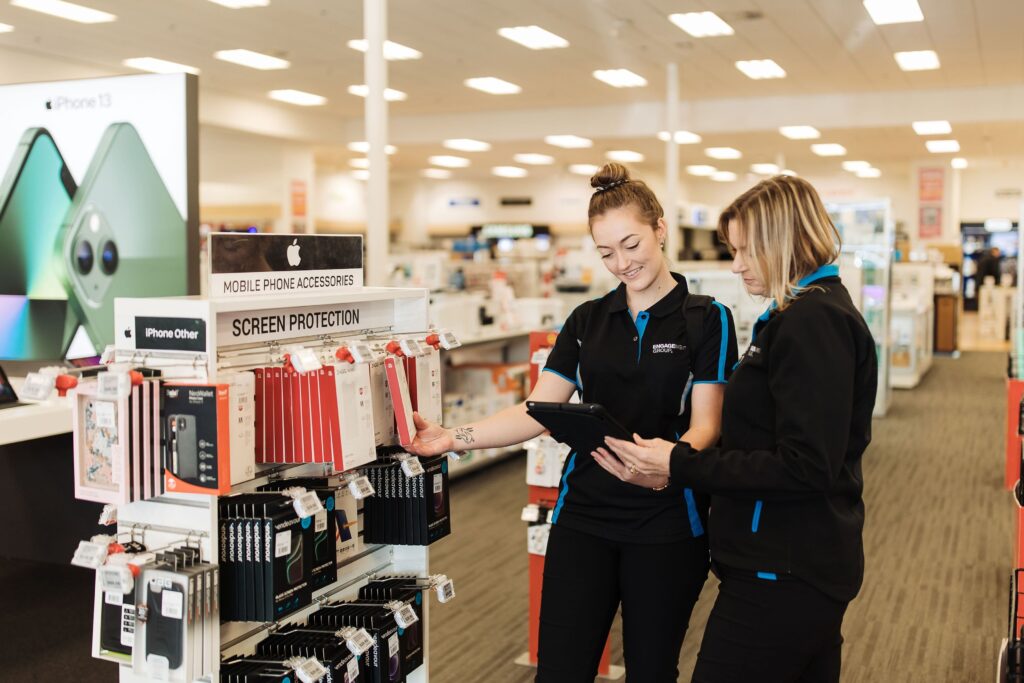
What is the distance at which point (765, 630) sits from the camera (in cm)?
191

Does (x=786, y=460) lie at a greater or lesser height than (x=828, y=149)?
lesser

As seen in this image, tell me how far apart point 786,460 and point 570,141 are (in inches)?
590

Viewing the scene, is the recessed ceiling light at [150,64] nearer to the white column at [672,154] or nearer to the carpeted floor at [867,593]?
the white column at [672,154]

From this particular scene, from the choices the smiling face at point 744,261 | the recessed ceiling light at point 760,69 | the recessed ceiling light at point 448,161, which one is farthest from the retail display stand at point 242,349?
the recessed ceiling light at point 448,161

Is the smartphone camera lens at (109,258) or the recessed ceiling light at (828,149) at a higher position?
the recessed ceiling light at (828,149)

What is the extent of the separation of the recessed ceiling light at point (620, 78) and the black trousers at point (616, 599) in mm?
10501

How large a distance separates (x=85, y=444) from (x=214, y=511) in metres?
0.31

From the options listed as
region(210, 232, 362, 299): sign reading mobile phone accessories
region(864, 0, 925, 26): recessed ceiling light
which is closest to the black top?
region(210, 232, 362, 299): sign reading mobile phone accessories

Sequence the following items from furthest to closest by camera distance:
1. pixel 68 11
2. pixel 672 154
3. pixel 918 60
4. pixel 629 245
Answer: pixel 672 154 → pixel 918 60 → pixel 68 11 → pixel 629 245

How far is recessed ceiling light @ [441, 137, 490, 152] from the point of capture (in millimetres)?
16094

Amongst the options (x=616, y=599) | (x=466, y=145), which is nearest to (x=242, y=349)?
(x=616, y=599)

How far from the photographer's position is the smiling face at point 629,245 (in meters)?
2.29

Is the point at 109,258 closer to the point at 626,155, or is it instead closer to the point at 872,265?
the point at 872,265

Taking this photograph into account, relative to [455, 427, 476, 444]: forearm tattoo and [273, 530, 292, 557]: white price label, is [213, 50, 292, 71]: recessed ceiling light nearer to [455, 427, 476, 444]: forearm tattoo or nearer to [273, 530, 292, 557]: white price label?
[455, 427, 476, 444]: forearm tattoo
